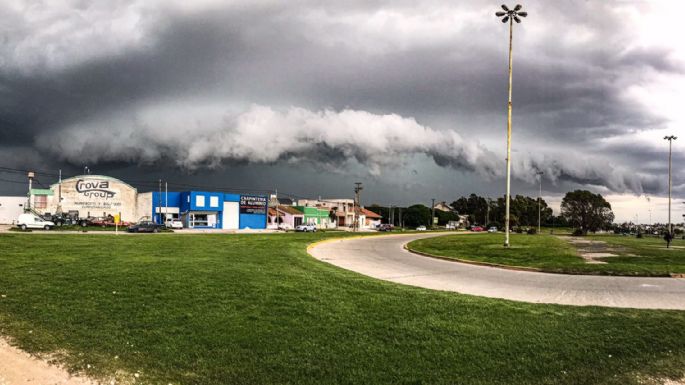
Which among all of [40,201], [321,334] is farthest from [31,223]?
[321,334]

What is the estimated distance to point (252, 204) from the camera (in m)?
80.9

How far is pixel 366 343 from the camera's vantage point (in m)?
7.91

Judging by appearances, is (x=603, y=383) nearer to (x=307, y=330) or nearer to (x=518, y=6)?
(x=307, y=330)

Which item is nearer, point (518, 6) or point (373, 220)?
point (518, 6)

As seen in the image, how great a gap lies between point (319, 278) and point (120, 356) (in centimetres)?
787

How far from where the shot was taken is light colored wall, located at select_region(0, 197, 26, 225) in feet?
236

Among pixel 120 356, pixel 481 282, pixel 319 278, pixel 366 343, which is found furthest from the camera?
pixel 481 282

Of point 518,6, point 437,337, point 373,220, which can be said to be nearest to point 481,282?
point 437,337

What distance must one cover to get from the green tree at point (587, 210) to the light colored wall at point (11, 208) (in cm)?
12363

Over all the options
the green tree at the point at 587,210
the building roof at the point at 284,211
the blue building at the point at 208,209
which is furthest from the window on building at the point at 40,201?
the green tree at the point at 587,210

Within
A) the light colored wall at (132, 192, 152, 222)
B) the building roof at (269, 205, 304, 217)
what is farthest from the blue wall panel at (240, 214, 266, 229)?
the light colored wall at (132, 192, 152, 222)

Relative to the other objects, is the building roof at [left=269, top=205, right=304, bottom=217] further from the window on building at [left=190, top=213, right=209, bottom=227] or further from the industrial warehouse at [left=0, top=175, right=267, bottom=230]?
the window on building at [left=190, top=213, right=209, bottom=227]

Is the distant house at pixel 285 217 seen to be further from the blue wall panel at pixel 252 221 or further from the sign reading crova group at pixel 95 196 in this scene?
the sign reading crova group at pixel 95 196

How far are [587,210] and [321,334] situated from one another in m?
132
